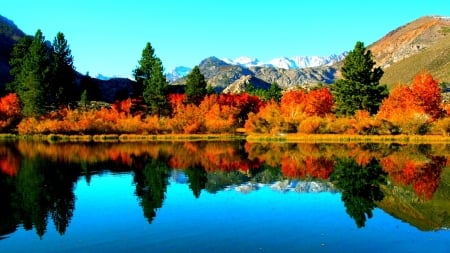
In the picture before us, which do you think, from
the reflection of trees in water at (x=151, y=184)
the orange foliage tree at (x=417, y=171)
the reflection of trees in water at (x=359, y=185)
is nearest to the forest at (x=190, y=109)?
the orange foliage tree at (x=417, y=171)

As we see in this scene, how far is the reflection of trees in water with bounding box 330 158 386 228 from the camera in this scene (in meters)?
24.5

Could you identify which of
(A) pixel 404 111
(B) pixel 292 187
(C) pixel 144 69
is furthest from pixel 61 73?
(B) pixel 292 187

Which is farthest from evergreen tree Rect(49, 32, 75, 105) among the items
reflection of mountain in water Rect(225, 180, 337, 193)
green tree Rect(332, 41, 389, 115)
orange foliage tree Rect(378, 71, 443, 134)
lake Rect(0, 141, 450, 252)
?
reflection of mountain in water Rect(225, 180, 337, 193)

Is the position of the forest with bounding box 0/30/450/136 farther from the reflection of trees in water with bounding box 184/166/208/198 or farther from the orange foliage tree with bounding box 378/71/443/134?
the reflection of trees in water with bounding box 184/166/208/198

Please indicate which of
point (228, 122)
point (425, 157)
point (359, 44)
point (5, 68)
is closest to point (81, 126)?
point (228, 122)

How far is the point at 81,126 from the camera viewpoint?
82125 mm

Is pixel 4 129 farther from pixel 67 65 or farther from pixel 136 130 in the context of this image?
pixel 136 130

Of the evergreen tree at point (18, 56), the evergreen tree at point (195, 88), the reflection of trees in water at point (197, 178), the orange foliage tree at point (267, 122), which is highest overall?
the evergreen tree at point (18, 56)

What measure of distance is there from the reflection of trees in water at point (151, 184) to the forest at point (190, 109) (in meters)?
40.5

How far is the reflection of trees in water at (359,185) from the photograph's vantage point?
24.5 metres

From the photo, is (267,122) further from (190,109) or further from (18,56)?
(18,56)

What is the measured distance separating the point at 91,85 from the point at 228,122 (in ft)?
209

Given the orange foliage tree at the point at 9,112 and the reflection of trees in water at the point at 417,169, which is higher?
the orange foliage tree at the point at 9,112

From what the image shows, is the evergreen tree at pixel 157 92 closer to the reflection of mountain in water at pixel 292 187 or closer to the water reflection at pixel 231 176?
the water reflection at pixel 231 176
